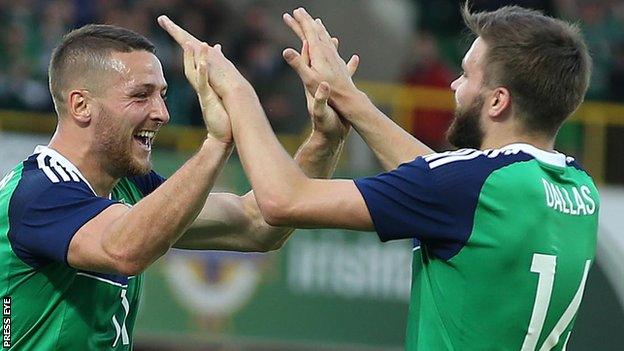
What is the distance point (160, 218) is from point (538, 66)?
58.0 inches

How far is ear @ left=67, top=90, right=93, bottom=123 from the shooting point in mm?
5641

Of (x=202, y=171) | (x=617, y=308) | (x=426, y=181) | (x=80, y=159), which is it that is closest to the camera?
(x=426, y=181)

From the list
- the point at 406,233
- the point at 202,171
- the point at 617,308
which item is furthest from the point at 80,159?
the point at 617,308

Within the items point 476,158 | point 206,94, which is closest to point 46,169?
point 206,94

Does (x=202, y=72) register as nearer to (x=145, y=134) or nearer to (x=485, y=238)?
(x=145, y=134)

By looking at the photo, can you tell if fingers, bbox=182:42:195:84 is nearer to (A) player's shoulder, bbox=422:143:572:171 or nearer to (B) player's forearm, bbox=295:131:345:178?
(B) player's forearm, bbox=295:131:345:178

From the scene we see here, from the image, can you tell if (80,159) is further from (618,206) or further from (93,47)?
(618,206)

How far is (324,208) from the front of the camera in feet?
15.6

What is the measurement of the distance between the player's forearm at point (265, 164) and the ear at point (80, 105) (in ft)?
2.69

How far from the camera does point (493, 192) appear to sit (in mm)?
4773

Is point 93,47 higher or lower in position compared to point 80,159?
higher

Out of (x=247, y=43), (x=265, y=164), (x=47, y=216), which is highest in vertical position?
(x=247, y=43)

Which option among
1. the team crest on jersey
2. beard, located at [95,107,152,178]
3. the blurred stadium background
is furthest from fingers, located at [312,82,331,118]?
the team crest on jersey

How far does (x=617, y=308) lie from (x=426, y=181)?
26.5ft
